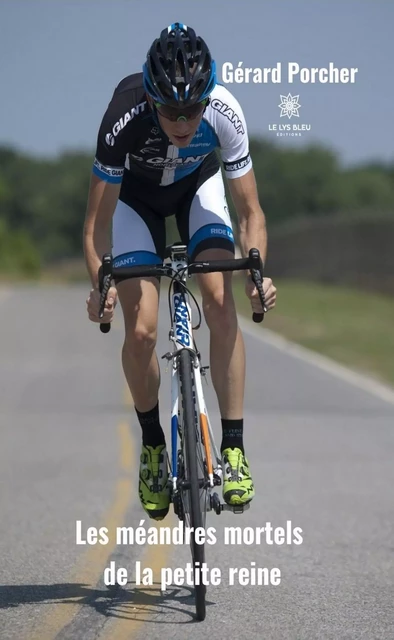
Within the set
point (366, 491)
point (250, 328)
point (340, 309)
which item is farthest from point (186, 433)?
point (340, 309)

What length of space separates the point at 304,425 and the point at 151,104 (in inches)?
323

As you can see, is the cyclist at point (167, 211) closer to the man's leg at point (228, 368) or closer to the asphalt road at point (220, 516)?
the man's leg at point (228, 368)

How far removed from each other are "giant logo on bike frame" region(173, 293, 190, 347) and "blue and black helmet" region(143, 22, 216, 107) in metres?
0.99

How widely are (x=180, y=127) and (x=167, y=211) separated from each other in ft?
2.89

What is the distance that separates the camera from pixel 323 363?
2167 centimetres

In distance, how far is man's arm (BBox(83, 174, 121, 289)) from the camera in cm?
644


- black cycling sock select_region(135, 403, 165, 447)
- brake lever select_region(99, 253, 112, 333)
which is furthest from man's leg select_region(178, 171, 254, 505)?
brake lever select_region(99, 253, 112, 333)

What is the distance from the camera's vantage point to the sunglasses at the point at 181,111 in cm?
604

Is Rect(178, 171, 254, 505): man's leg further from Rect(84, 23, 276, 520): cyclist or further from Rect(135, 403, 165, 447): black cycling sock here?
Rect(135, 403, 165, 447): black cycling sock

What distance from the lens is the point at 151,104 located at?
6.23 metres

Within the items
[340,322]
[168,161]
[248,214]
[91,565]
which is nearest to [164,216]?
[168,161]

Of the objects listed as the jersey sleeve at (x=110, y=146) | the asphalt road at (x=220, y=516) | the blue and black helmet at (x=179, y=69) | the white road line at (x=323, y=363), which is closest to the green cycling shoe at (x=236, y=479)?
the asphalt road at (x=220, y=516)

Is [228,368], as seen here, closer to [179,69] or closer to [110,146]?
[110,146]

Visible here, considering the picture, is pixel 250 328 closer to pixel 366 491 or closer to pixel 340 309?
pixel 340 309
